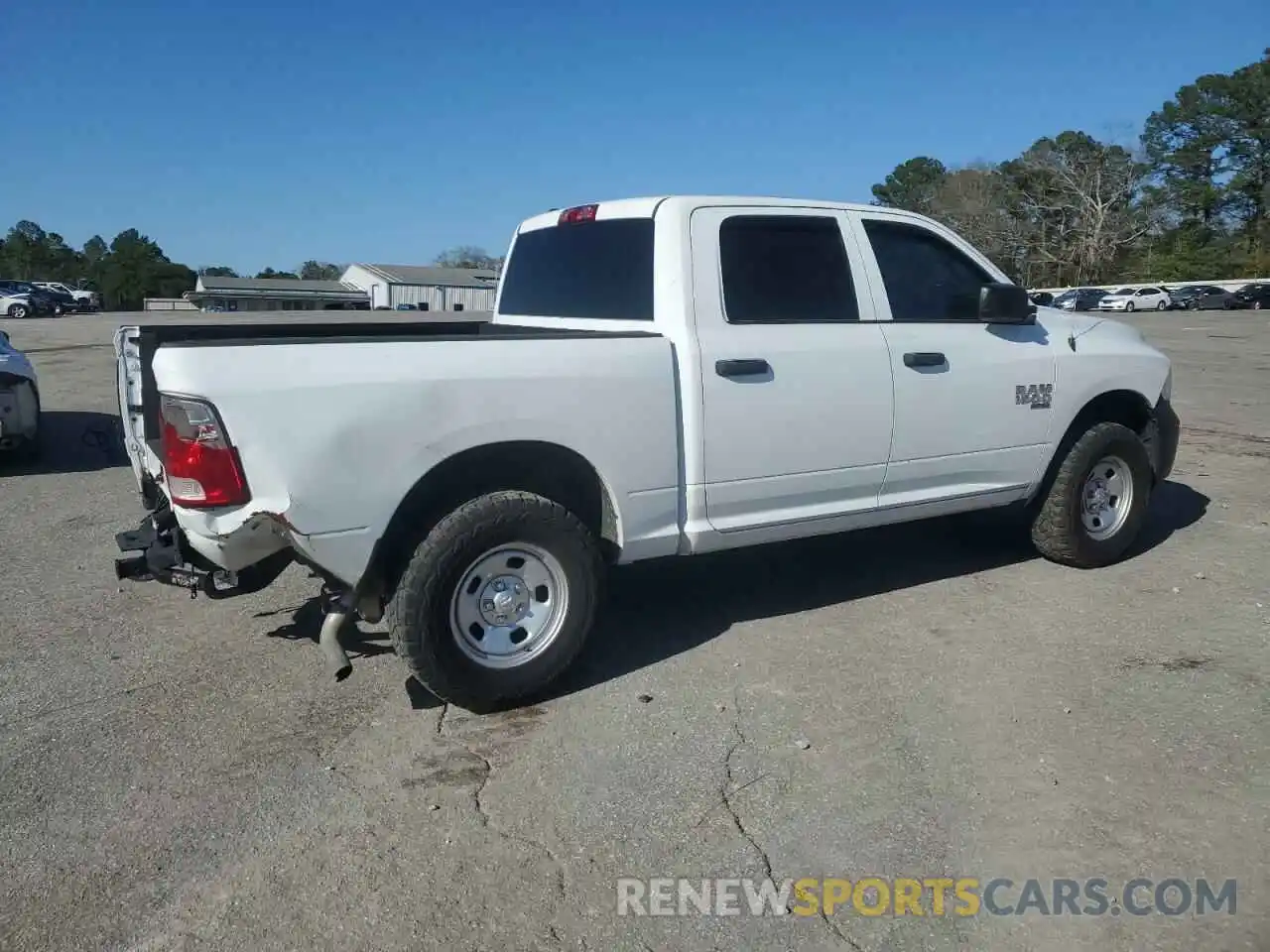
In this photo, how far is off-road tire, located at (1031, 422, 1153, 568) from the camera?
5.62 meters

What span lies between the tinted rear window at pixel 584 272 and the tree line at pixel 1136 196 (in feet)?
239

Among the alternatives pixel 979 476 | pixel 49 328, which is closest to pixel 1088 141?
pixel 49 328

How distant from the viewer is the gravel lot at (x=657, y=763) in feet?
9.18

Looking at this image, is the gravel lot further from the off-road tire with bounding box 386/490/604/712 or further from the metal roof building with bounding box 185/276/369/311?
the metal roof building with bounding box 185/276/369/311

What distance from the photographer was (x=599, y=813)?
3305 mm

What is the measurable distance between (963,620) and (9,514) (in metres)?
6.38

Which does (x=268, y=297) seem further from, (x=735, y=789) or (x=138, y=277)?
(x=735, y=789)

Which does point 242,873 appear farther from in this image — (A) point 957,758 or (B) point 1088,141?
(B) point 1088,141

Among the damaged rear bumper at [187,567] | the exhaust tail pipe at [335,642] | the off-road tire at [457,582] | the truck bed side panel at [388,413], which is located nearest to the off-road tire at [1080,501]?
the truck bed side panel at [388,413]

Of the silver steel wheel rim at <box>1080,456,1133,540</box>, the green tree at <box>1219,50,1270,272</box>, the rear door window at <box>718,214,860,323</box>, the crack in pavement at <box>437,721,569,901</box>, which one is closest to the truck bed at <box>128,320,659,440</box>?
the rear door window at <box>718,214,860,323</box>

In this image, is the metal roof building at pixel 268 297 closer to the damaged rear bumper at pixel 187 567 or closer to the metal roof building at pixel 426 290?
the metal roof building at pixel 426 290

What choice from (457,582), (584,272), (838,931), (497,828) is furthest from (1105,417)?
(497,828)

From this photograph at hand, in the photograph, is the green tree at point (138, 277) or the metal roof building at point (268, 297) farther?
the green tree at point (138, 277)

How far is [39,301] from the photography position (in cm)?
4788
